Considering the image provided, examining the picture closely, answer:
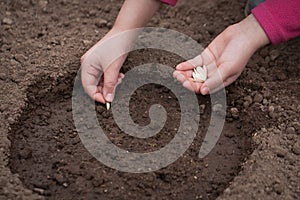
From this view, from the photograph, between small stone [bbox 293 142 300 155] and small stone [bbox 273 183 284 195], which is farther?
small stone [bbox 293 142 300 155]

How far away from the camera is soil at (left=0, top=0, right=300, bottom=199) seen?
151cm

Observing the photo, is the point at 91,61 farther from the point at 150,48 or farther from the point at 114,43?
the point at 150,48

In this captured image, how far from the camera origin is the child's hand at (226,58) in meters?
1.66

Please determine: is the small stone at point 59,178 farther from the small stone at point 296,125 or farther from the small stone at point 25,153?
the small stone at point 296,125

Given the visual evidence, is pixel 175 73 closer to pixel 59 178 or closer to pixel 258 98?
pixel 258 98

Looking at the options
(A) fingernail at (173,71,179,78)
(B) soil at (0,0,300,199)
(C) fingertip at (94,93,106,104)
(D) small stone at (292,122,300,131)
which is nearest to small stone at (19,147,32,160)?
(B) soil at (0,0,300,199)

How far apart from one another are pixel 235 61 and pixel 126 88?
40 centimetres

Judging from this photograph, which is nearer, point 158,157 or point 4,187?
point 4,187

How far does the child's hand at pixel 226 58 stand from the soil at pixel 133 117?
0.10 m

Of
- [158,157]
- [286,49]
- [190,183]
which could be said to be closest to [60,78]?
[158,157]

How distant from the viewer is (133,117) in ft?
5.62

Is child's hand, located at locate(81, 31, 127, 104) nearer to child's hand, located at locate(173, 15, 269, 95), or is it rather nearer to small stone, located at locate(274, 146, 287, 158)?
child's hand, located at locate(173, 15, 269, 95)

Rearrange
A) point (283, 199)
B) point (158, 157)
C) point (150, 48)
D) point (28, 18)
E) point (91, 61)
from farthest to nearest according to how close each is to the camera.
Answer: point (28, 18), point (150, 48), point (91, 61), point (158, 157), point (283, 199)

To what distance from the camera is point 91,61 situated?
67.1 inches
